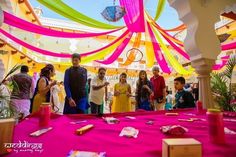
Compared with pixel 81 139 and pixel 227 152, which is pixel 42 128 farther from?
pixel 227 152

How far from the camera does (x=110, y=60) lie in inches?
203

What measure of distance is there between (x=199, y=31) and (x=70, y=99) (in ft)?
6.08

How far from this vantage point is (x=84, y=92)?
2.59m

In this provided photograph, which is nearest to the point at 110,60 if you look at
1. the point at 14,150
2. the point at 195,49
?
the point at 195,49

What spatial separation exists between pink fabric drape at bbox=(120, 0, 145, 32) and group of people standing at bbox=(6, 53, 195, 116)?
0.92 metres

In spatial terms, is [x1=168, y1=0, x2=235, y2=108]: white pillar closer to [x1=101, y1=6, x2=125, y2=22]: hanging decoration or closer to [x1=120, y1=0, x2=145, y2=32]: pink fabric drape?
[x1=120, y1=0, x2=145, y2=32]: pink fabric drape

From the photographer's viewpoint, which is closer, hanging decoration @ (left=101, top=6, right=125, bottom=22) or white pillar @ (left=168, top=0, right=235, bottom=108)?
white pillar @ (left=168, top=0, right=235, bottom=108)

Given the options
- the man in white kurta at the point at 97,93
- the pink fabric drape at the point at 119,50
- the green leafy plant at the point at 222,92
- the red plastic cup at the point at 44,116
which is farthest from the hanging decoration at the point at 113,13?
the red plastic cup at the point at 44,116

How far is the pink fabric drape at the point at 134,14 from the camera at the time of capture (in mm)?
3385

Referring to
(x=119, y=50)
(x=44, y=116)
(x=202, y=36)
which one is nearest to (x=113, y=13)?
(x=119, y=50)

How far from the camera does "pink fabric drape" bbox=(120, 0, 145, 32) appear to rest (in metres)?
3.38

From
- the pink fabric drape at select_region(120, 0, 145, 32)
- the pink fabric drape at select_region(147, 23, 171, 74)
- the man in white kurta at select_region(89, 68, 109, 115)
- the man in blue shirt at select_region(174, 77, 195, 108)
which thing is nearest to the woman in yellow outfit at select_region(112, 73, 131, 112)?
the man in white kurta at select_region(89, 68, 109, 115)

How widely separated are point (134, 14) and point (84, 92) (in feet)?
5.82

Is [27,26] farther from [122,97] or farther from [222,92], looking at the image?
[222,92]
